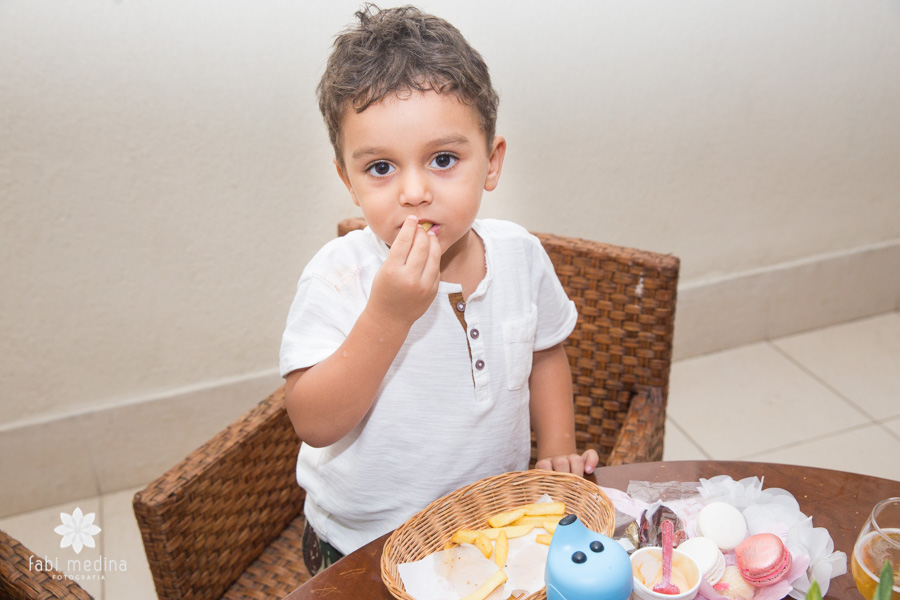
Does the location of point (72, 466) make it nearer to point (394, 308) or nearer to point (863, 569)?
point (394, 308)

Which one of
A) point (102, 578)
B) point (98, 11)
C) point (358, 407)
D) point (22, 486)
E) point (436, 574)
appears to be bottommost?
point (102, 578)

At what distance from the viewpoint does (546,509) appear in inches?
A: 31.8

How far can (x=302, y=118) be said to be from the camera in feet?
5.56

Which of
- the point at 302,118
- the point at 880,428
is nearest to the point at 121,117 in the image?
the point at 302,118

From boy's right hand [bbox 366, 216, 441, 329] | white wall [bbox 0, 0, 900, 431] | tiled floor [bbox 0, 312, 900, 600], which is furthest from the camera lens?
tiled floor [bbox 0, 312, 900, 600]

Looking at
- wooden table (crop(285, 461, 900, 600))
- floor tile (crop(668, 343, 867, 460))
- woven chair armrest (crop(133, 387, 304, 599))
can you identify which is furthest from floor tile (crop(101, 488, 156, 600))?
floor tile (crop(668, 343, 867, 460))

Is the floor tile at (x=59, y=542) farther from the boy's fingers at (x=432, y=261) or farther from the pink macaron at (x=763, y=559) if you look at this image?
the pink macaron at (x=763, y=559)

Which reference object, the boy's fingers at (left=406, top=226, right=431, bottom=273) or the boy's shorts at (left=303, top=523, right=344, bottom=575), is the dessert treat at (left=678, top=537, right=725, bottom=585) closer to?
the boy's fingers at (left=406, top=226, right=431, bottom=273)

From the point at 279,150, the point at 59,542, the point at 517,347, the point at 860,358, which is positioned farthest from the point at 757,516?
the point at 860,358

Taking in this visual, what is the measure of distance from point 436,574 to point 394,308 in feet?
0.89

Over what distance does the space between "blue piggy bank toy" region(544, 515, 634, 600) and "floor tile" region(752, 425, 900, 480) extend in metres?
1.48

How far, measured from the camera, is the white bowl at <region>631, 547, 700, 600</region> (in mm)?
674

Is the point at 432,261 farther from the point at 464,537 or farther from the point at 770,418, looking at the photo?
the point at 770,418

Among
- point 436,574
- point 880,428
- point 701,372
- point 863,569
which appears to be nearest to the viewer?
point 863,569
